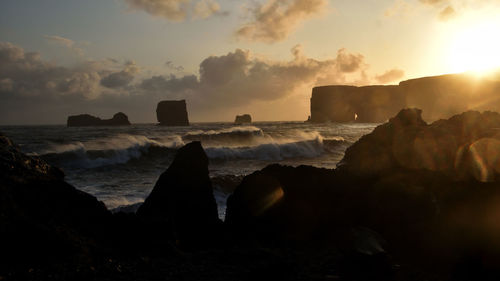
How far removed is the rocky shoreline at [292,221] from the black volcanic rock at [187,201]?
2 centimetres

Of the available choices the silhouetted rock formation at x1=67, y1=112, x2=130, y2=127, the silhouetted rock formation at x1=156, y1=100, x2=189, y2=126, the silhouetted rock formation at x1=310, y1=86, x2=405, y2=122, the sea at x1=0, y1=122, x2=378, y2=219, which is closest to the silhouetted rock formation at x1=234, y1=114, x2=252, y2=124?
the silhouetted rock formation at x1=310, y1=86, x2=405, y2=122

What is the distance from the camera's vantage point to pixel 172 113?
135250mm

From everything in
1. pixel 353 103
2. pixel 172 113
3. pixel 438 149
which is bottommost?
pixel 438 149

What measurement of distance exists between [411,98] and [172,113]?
283ft

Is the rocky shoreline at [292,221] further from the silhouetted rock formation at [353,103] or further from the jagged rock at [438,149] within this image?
the silhouetted rock formation at [353,103]

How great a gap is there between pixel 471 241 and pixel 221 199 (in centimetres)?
713

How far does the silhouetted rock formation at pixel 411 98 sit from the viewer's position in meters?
79.4

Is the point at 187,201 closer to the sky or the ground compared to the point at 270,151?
closer to the sky

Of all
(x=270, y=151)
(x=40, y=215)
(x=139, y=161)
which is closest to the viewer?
(x=40, y=215)

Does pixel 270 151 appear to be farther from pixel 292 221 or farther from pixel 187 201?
pixel 292 221

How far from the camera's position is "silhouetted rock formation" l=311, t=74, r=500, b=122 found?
79.4 metres

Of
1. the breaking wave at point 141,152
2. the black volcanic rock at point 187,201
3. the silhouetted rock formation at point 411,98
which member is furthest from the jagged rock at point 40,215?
the silhouetted rock formation at point 411,98

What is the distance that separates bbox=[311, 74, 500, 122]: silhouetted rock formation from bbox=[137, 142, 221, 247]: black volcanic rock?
7626cm

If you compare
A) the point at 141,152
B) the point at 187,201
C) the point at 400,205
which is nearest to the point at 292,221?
the point at 400,205
